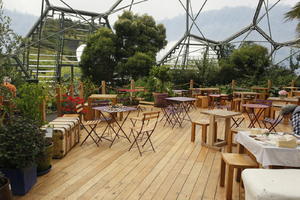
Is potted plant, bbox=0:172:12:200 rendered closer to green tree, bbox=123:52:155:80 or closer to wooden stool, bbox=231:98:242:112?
wooden stool, bbox=231:98:242:112

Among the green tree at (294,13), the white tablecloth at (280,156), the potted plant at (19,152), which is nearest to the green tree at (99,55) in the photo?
the green tree at (294,13)

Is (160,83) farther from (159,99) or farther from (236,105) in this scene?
(236,105)

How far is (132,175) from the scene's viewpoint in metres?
3.26

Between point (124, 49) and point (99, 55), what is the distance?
1.32 meters

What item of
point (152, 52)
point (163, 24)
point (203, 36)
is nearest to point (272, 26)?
point (203, 36)

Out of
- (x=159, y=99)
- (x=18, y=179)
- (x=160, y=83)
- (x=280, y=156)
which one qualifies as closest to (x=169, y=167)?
(x=280, y=156)

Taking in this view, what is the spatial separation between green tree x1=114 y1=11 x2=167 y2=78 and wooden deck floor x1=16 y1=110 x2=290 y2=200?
676 centimetres

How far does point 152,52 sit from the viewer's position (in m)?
11.5

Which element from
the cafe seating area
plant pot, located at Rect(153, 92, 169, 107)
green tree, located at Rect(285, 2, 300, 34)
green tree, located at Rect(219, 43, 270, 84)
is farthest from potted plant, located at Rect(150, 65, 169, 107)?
green tree, located at Rect(219, 43, 270, 84)

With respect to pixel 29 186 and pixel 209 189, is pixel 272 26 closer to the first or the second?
pixel 209 189

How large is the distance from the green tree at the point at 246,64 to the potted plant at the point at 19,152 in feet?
40.8

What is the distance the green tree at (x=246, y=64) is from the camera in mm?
13320

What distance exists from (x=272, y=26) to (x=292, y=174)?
50.5 ft

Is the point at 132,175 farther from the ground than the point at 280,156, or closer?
closer
